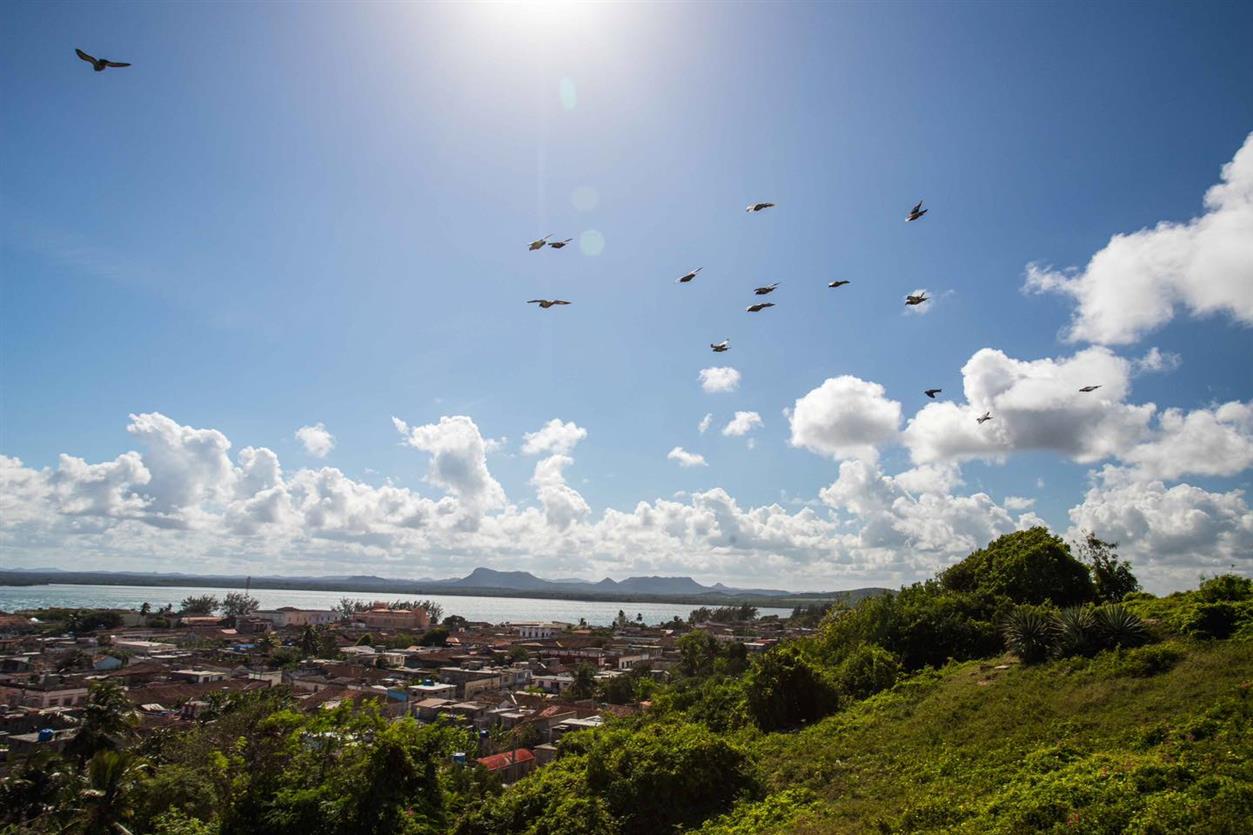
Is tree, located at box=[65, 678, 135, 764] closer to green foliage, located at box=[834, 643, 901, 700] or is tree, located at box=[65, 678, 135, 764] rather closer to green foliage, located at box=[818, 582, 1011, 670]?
green foliage, located at box=[834, 643, 901, 700]

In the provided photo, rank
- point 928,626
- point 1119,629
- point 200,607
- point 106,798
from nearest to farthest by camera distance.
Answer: point 1119,629 → point 106,798 → point 928,626 → point 200,607

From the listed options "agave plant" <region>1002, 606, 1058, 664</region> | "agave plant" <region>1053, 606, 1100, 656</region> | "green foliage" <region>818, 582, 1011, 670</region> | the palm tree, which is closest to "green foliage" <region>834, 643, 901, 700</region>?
"green foliage" <region>818, 582, 1011, 670</region>

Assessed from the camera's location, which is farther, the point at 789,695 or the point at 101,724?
the point at 101,724

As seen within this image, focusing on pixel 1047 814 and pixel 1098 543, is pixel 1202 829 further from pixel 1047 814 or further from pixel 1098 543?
pixel 1098 543

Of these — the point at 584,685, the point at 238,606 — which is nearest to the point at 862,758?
the point at 584,685

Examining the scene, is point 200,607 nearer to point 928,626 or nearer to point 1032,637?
point 928,626

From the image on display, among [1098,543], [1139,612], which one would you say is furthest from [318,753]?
[1098,543]
